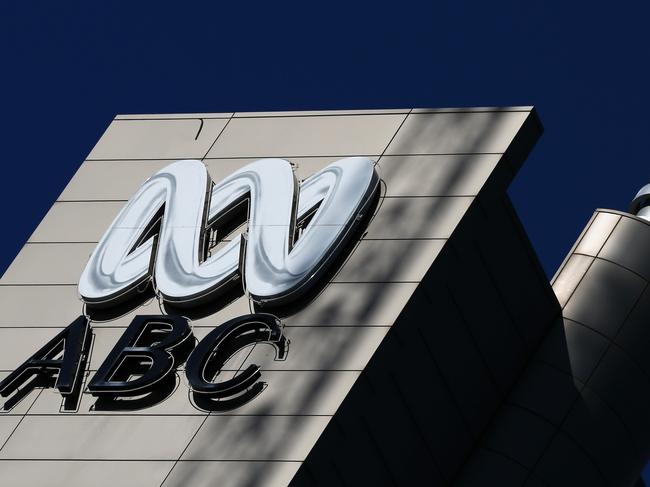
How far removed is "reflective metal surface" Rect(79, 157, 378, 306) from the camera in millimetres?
28469

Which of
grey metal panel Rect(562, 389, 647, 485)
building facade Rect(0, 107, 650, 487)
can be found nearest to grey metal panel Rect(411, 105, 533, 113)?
building facade Rect(0, 107, 650, 487)

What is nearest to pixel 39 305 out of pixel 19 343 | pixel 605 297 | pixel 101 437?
→ pixel 19 343

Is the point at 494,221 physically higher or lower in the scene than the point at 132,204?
lower

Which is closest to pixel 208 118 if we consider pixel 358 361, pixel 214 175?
pixel 214 175

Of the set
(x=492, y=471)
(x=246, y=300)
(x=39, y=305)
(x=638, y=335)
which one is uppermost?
(x=39, y=305)

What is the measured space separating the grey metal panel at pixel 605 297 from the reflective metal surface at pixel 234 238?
6172 millimetres

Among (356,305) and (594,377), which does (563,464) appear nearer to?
(594,377)

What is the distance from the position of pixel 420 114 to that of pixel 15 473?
11470 millimetres

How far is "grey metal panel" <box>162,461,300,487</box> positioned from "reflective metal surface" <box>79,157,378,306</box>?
3.99 m

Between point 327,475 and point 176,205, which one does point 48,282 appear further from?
point 327,475

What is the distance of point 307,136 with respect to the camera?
32.2m

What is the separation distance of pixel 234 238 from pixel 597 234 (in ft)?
29.6

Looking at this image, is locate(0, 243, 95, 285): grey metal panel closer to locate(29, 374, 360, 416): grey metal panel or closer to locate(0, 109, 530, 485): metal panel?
locate(0, 109, 530, 485): metal panel

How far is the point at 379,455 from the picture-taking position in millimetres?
27234
